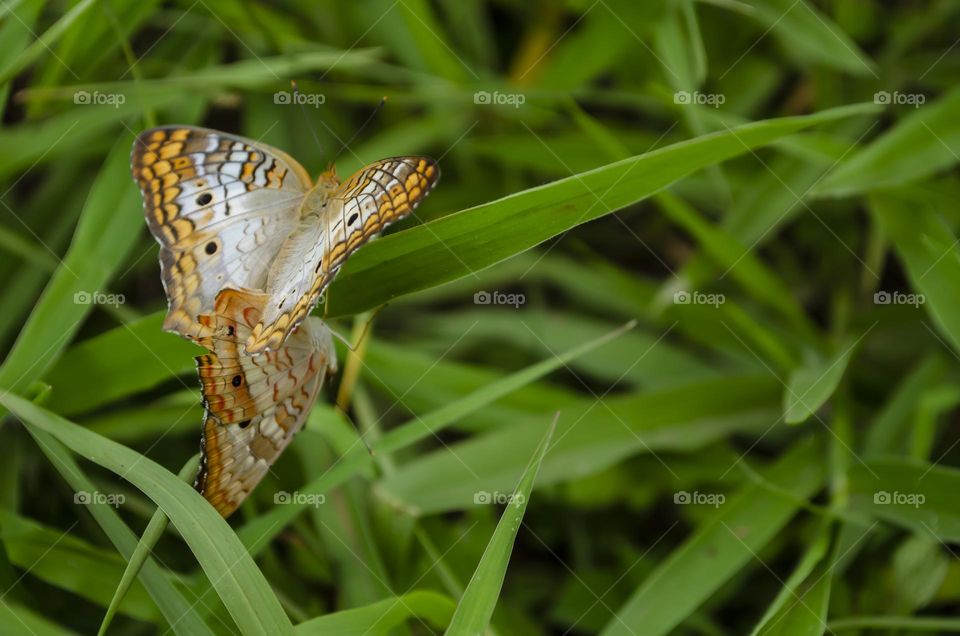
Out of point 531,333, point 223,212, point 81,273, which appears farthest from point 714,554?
point 81,273

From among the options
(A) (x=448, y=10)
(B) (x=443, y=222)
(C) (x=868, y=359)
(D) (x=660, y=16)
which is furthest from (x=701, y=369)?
(A) (x=448, y=10)

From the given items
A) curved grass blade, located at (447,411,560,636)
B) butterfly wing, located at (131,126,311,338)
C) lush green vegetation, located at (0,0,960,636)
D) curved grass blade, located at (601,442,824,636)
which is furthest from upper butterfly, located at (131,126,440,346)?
curved grass blade, located at (601,442,824,636)

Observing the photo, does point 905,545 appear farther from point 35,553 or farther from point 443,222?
point 35,553

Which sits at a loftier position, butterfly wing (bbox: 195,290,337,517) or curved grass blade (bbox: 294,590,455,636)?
butterfly wing (bbox: 195,290,337,517)

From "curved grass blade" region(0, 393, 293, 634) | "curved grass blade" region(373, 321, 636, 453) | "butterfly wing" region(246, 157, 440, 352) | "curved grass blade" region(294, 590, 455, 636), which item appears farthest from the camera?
"curved grass blade" region(373, 321, 636, 453)

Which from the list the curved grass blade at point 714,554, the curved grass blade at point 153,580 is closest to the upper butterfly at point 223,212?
the curved grass blade at point 153,580

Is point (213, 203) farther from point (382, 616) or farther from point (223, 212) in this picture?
point (382, 616)

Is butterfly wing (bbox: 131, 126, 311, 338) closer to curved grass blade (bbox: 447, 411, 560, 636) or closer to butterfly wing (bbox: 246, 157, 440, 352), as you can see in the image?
butterfly wing (bbox: 246, 157, 440, 352)
